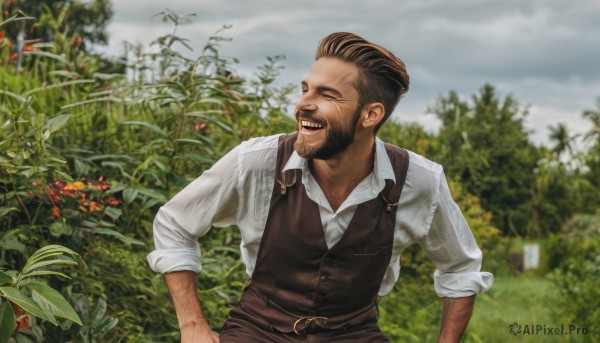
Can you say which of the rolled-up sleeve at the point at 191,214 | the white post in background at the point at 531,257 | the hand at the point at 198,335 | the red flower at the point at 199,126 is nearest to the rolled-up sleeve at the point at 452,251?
the rolled-up sleeve at the point at 191,214

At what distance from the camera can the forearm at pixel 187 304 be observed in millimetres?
3029

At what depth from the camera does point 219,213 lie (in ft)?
10.3

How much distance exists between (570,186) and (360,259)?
20969mm

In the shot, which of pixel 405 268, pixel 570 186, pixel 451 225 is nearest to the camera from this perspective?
pixel 451 225

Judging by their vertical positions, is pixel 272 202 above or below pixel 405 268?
above

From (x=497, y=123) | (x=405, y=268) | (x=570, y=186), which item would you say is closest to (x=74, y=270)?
(x=405, y=268)

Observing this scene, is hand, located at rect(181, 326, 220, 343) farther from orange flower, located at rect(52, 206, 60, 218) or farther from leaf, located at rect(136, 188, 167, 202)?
leaf, located at rect(136, 188, 167, 202)

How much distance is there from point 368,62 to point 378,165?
36cm

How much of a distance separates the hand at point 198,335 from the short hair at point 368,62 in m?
0.92

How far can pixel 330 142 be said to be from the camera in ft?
9.80

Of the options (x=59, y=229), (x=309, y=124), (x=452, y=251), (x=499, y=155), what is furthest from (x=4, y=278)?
(x=499, y=155)

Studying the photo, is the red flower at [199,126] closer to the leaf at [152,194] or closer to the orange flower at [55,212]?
the leaf at [152,194]

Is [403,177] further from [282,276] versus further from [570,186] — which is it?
[570,186]

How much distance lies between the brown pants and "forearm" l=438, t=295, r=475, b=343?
254 mm
